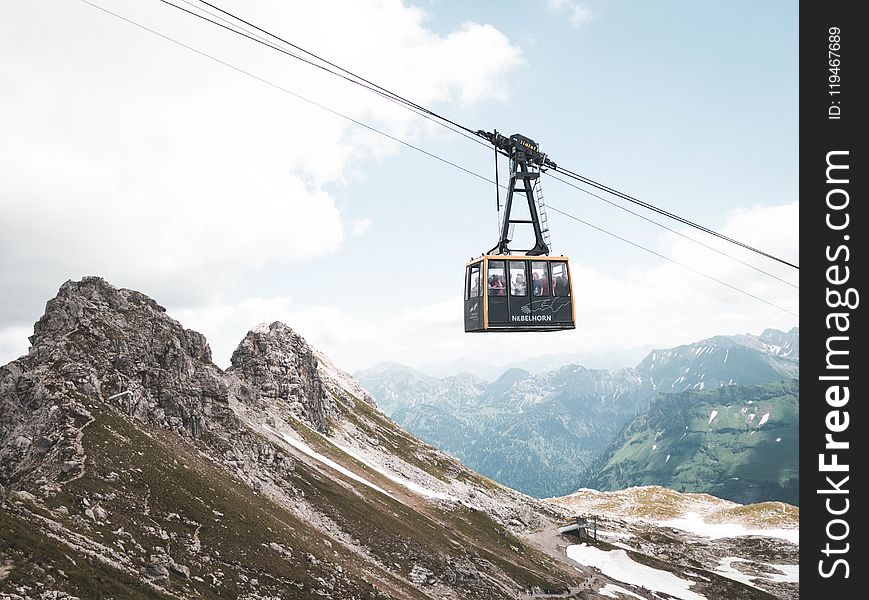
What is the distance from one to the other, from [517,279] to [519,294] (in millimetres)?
874

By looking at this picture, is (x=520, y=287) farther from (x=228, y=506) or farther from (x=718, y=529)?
(x=718, y=529)

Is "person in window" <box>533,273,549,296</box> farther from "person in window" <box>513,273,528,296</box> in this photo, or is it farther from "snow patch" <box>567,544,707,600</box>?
"snow patch" <box>567,544,707,600</box>

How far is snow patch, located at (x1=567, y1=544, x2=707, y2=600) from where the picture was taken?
9169 centimetres

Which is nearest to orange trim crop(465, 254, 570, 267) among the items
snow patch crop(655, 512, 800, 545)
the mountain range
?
the mountain range

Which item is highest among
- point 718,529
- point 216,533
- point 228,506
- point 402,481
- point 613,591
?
point 228,506

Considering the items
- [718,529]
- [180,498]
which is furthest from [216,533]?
[718,529]

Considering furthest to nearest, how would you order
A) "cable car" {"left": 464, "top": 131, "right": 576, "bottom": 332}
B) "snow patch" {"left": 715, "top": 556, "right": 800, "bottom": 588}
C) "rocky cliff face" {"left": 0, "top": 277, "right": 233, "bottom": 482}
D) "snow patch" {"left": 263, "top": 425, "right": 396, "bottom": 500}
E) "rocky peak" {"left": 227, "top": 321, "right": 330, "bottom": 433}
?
"rocky peak" {"left": 227, "top": 321, "right": 330, "bottom": 433}, "snow patch" {"left": 715, "top": 556, "right": 800, "bottom": 588}, "snow patch" {"left": 263, "top": 425, "right": 396, "bottom": 500}, "rocky cliff face" {"left": 0, "top": 277, "right": 233, "bottom": 482}, "cable car" {"left": 464, "top": 131, "right": 576, "bottom": 332}

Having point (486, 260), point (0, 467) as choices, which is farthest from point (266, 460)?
point (486, 260)

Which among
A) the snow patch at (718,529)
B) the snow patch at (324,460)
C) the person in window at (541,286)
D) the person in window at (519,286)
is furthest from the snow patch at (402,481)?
the person in window at (519,286)

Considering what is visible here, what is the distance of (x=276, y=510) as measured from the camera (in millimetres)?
60688

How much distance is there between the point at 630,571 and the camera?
99625 millimetres

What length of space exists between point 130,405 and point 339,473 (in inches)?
1503

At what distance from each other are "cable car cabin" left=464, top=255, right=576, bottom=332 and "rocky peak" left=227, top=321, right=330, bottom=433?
311 feet
